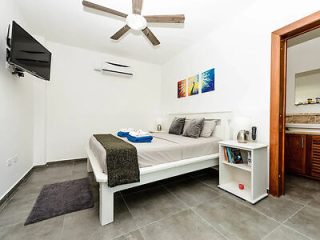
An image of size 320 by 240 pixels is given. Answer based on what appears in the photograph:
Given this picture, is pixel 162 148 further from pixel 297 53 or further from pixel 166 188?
pixel 297 53

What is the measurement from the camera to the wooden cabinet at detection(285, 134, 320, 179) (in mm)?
2281

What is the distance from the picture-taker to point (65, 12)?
234 centimetres

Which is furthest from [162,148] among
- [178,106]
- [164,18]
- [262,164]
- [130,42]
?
[130,42]

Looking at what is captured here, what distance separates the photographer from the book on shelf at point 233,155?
2074 mm

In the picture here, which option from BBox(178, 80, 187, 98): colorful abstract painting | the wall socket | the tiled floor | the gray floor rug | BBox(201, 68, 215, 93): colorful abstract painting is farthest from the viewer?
BBox(178, 80, 187, 98): colorful abstract painting

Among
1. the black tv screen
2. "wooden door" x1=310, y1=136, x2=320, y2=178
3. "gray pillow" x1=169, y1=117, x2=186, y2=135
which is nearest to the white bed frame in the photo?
"gray pillow" x1=169, y1=117, x2=186, y2=135

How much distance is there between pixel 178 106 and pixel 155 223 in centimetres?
291

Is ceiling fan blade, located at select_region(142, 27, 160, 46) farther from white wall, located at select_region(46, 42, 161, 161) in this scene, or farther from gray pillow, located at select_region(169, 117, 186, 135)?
white wall, located at select_region(46, 42, 161, 161)

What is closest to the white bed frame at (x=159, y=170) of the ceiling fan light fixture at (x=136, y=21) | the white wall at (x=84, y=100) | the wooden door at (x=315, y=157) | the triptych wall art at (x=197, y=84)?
the triptych wall art at (x=197, y=84)

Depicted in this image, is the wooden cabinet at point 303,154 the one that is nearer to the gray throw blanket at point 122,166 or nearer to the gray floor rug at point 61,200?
the gray throw blanket at point 122,166

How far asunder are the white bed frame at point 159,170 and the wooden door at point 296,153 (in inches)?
46.8

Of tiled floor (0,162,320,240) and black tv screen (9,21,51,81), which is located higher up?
black tv screen (9,21,51,81)

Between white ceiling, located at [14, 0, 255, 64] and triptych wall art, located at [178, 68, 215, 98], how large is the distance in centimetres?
80

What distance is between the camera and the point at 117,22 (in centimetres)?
259
